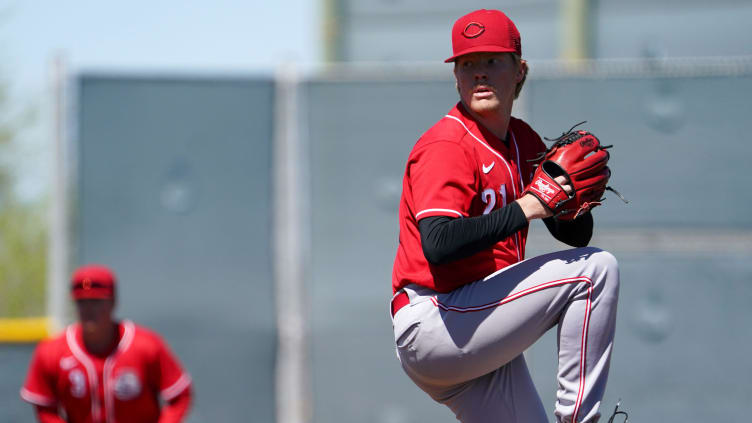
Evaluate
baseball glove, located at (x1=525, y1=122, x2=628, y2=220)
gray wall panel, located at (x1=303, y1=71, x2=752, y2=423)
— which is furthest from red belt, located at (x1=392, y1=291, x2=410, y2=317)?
gray wall panel, located at (x1=303, y1=71, x2=752, y2=423)

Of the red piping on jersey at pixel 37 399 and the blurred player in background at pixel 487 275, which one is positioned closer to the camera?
the blurred player in background at pixel 487 275

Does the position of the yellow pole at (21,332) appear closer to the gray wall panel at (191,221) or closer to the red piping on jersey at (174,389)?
the gray wall panel at (191,221)

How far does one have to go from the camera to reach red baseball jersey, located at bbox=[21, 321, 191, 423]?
4703mm

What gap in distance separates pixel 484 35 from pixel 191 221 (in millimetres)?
4502

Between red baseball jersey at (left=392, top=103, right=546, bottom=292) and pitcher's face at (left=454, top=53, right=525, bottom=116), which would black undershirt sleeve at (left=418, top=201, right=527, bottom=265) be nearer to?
red baseball jersey at (left=392, top=103, right=546, bottom=292)

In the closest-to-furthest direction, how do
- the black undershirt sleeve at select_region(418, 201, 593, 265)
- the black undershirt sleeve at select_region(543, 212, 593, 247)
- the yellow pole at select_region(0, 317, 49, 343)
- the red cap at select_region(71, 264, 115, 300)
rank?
the black undershirt sleeve at select_region(418, 201, 593, 265) → the black undershirt sleeve at select_region(543, 212, 593, 247) → the red cap at select_region(71, 264, 115, 300) → the yellow pole at select_region(0, 317, 49, 343)

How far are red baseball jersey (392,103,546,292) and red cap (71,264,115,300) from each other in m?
2.29

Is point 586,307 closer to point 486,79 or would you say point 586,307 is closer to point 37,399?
point 486,79

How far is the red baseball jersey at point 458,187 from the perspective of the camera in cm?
252

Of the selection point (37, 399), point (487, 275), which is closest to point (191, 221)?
point (37, 399)

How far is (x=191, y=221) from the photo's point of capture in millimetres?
6797

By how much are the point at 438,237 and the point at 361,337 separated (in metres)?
4.37

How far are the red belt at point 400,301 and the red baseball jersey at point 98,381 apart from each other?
2381 millimetres

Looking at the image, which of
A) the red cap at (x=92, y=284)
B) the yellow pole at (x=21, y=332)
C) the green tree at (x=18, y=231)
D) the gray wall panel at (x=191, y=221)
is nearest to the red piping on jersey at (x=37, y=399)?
the red cap at (x=92, y=284)
